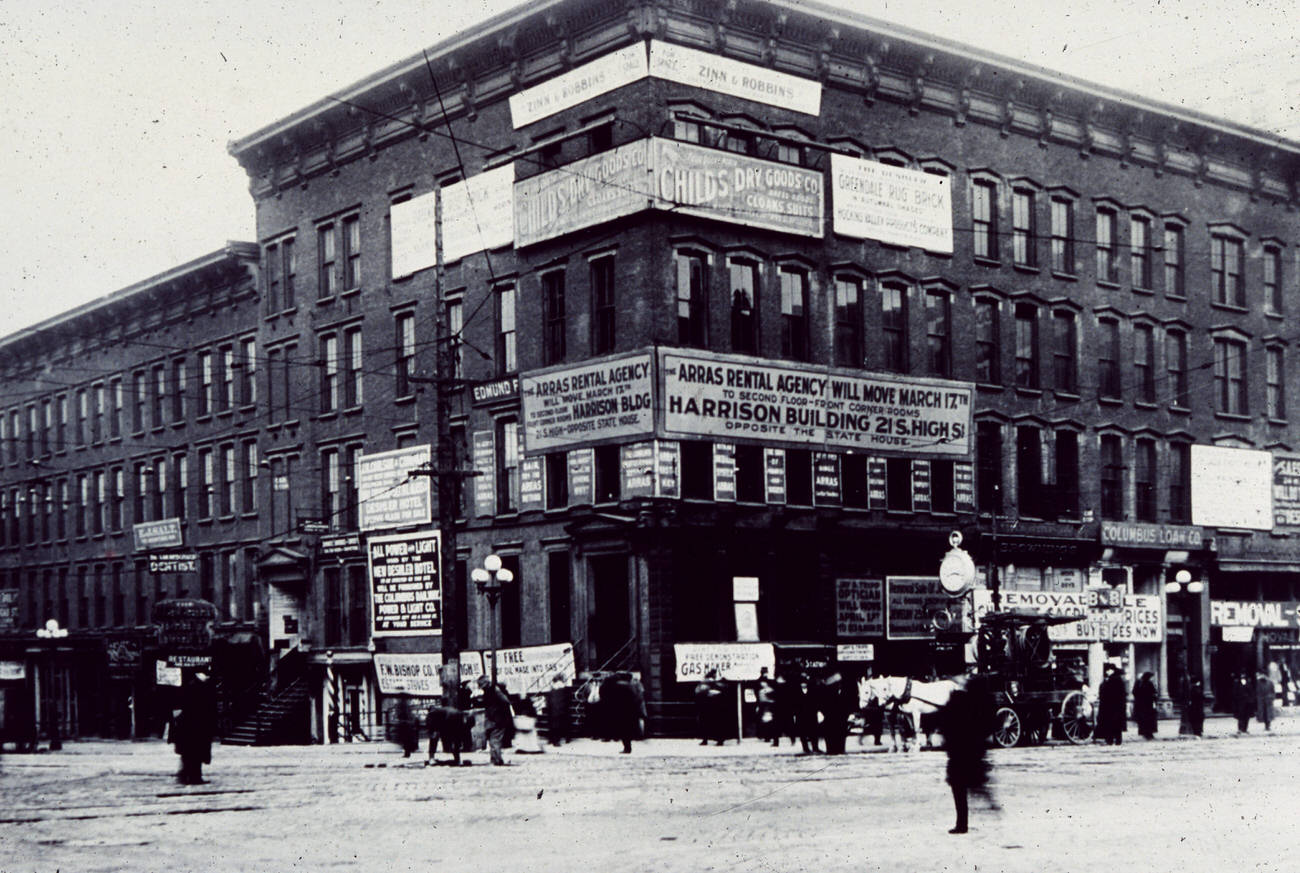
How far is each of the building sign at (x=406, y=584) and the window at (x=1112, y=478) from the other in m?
17.6

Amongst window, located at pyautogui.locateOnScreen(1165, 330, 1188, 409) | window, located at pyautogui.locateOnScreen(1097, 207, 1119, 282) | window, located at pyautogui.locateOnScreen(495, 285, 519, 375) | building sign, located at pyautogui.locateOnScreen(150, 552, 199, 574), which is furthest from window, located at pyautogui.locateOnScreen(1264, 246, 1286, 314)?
building sign, located at pyautogui.locateOnScreen(150, 552, 199, 574)

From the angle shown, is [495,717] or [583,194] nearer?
[495,717]

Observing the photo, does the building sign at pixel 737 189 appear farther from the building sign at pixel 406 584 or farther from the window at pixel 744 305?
the building sign at pixel 406 584

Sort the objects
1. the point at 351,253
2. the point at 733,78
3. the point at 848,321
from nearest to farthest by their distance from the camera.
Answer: the point at 733,78 → the point at 848,321 → the point at 351,253

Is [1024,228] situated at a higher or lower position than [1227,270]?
higher

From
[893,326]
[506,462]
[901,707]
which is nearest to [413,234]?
[506,462]

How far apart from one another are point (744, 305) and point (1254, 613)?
1984 cm

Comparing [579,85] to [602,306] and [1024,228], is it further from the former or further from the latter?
[1024,228]

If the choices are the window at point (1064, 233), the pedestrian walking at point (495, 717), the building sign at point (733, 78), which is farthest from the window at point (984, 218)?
the pedestrian walking at point (495, 717)

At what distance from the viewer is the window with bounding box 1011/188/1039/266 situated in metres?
43.1

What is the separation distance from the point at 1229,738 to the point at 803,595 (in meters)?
9.44

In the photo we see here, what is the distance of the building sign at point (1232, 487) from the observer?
4672 centimetres

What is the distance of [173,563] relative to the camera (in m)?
47.6

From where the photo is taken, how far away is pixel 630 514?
35562mm
